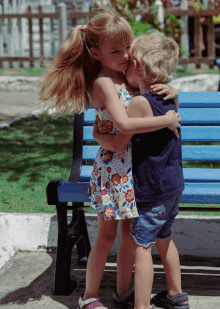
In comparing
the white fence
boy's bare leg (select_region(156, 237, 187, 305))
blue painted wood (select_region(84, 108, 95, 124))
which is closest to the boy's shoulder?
boy's bare leg (select_region(156, 237, 187, 305))

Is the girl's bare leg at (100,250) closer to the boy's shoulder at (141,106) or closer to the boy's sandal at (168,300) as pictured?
the boy's sandal at (168,300)

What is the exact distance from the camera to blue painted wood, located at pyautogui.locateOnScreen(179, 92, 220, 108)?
310 centimetres

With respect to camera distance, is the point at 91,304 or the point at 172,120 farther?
the point at 91,304

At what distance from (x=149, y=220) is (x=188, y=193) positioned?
0.37m

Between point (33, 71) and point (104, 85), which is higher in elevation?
point (104, 85)

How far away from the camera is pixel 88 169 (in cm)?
307

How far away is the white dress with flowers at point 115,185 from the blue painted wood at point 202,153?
2.77ft

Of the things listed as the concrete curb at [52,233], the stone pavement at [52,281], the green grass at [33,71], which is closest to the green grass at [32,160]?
the concrete curb at [52,233]

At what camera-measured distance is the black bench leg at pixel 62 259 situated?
2656 millimetres

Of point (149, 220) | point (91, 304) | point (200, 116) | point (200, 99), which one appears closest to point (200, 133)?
point (200, 116)

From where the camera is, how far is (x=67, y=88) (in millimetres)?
2408

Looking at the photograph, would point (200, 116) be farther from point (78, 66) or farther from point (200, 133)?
point (78, 66)

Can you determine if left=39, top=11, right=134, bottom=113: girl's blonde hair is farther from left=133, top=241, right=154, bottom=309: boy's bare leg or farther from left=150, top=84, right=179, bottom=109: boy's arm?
left=133, top=241, right=154, bottom=309: boy's bare leg

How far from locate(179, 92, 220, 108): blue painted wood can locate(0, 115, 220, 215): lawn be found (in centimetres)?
89
